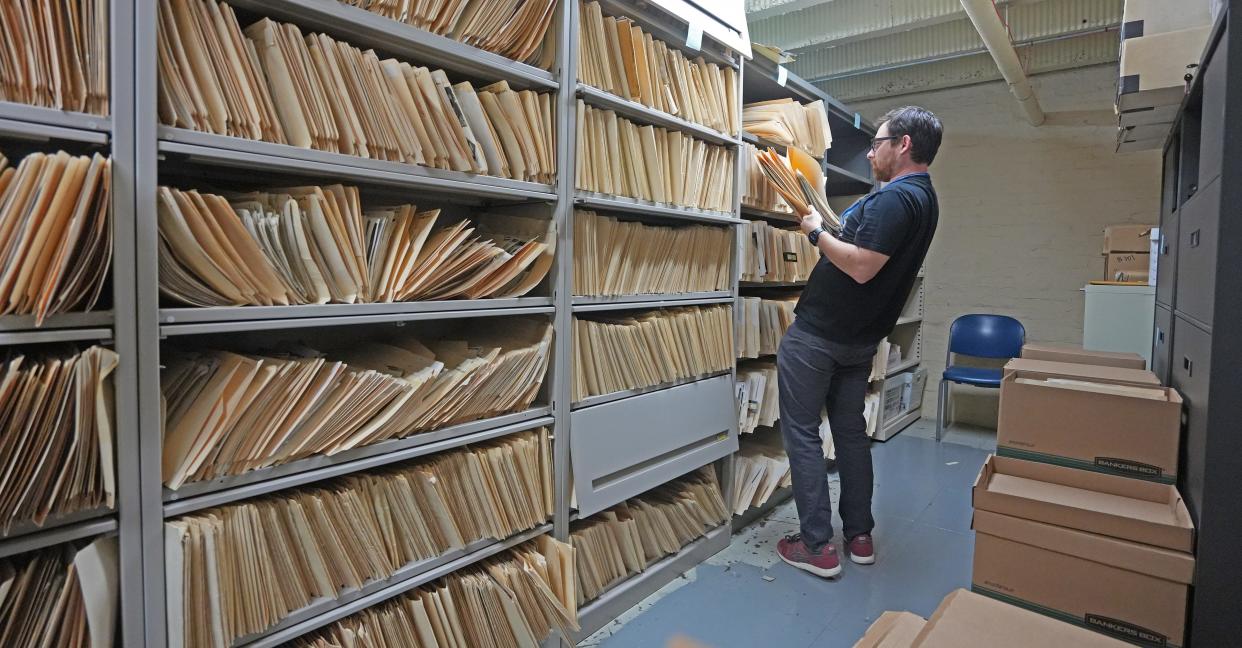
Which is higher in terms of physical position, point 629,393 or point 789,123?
point 789,123

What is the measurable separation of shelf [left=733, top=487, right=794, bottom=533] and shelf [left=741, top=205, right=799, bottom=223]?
118 centimetres

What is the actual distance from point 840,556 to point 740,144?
1555 mm

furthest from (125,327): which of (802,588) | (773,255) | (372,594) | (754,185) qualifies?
(773,255)

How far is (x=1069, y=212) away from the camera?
387 cm

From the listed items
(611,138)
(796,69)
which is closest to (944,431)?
(796,69)

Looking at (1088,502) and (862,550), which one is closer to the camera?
(1088,502)

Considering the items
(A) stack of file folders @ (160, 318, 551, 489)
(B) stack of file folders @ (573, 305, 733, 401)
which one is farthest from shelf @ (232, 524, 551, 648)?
(B) stack of file folders @ (573, 305, 733, 401)

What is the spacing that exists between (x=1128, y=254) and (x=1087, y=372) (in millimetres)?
1945

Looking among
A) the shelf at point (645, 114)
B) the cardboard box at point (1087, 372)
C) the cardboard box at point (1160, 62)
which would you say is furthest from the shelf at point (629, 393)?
the cardboard box at point (1160, 62)

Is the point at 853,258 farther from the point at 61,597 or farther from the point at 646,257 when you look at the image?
the point at 61,597

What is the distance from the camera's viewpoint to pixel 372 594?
1313mm

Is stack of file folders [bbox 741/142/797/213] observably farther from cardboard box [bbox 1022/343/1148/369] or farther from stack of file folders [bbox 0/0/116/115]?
stack of file folders [bbox 0/0/116/115]

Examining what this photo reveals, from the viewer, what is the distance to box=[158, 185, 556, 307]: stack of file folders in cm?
104

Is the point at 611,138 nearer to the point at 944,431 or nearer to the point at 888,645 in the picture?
the point at 888,645
